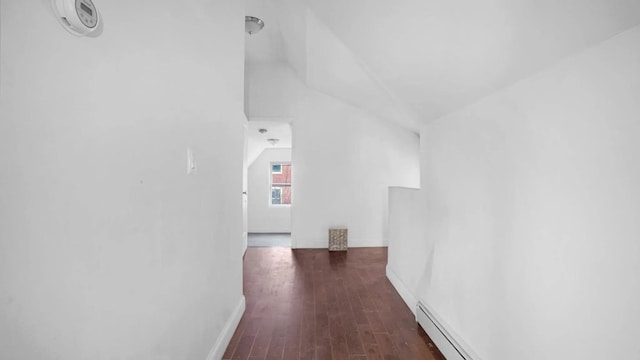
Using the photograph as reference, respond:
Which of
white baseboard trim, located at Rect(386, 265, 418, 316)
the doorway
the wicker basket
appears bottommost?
white baseboard trim, located at Rect(386, 265, 418, 316)

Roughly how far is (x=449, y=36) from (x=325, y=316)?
2176 mm

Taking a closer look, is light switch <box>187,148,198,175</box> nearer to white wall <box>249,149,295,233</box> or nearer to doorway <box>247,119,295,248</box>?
doorway <box>247,119,295,248</box>

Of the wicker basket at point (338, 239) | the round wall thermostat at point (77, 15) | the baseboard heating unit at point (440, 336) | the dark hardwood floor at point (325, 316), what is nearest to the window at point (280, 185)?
the wicker basket at point (338, 239)

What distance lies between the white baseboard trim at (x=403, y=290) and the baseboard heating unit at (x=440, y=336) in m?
0.18

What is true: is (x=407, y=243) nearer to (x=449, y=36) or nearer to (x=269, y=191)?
(x=449, y=36)

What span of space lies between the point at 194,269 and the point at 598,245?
1632 mm

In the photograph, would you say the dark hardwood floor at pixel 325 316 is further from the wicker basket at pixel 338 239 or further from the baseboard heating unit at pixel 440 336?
the wicker basket at pixel 338 239

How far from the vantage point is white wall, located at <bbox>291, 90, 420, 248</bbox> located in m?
5.04

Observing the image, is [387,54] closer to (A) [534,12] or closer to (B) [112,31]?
(A) [534,12]

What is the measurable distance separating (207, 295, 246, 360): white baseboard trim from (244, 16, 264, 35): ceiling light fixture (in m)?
2.91

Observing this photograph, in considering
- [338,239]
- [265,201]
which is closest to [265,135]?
[265,201]

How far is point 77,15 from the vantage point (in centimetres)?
73

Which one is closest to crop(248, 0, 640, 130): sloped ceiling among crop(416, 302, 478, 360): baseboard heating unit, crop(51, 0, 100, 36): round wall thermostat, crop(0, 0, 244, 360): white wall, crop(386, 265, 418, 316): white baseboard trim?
crop(0, 0, 244, 360): white wall

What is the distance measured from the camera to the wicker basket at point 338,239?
4926 mm
